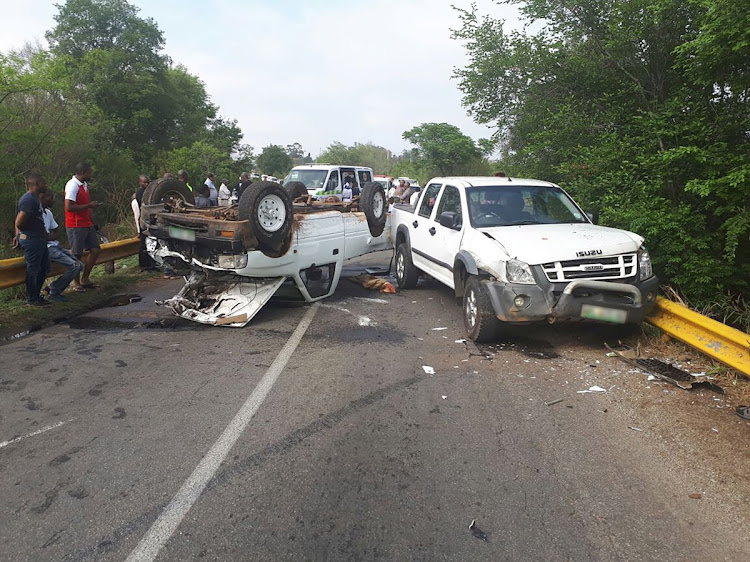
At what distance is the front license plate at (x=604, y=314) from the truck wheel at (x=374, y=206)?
4.60 metres

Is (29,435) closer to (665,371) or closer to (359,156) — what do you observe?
(665,371)

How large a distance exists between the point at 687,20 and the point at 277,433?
872cm

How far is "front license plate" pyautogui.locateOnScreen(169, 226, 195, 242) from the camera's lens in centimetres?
679

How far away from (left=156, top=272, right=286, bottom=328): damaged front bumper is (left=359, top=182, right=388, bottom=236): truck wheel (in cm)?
256

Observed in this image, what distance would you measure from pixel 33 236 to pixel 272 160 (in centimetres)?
5797

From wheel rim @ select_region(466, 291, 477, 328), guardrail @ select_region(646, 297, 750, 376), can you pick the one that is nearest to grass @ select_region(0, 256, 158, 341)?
wheel rim @ select_region(466, 291, 477, 328)

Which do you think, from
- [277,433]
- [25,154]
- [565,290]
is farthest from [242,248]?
[25,154]

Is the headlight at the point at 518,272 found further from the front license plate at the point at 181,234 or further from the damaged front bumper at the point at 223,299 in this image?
the front license plate at the point at 181,234

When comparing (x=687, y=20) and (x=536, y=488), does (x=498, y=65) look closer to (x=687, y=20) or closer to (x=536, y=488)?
(x=687, y=20)

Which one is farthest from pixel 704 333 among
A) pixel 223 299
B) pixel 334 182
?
pixel 334 182

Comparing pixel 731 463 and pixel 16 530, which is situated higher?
pixel 16 530

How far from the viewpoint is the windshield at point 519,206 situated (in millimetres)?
6832

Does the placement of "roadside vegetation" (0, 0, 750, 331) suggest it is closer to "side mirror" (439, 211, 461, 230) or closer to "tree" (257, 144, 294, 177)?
"side mirror" (439, 211, 461, 230)

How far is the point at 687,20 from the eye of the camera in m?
8.33
